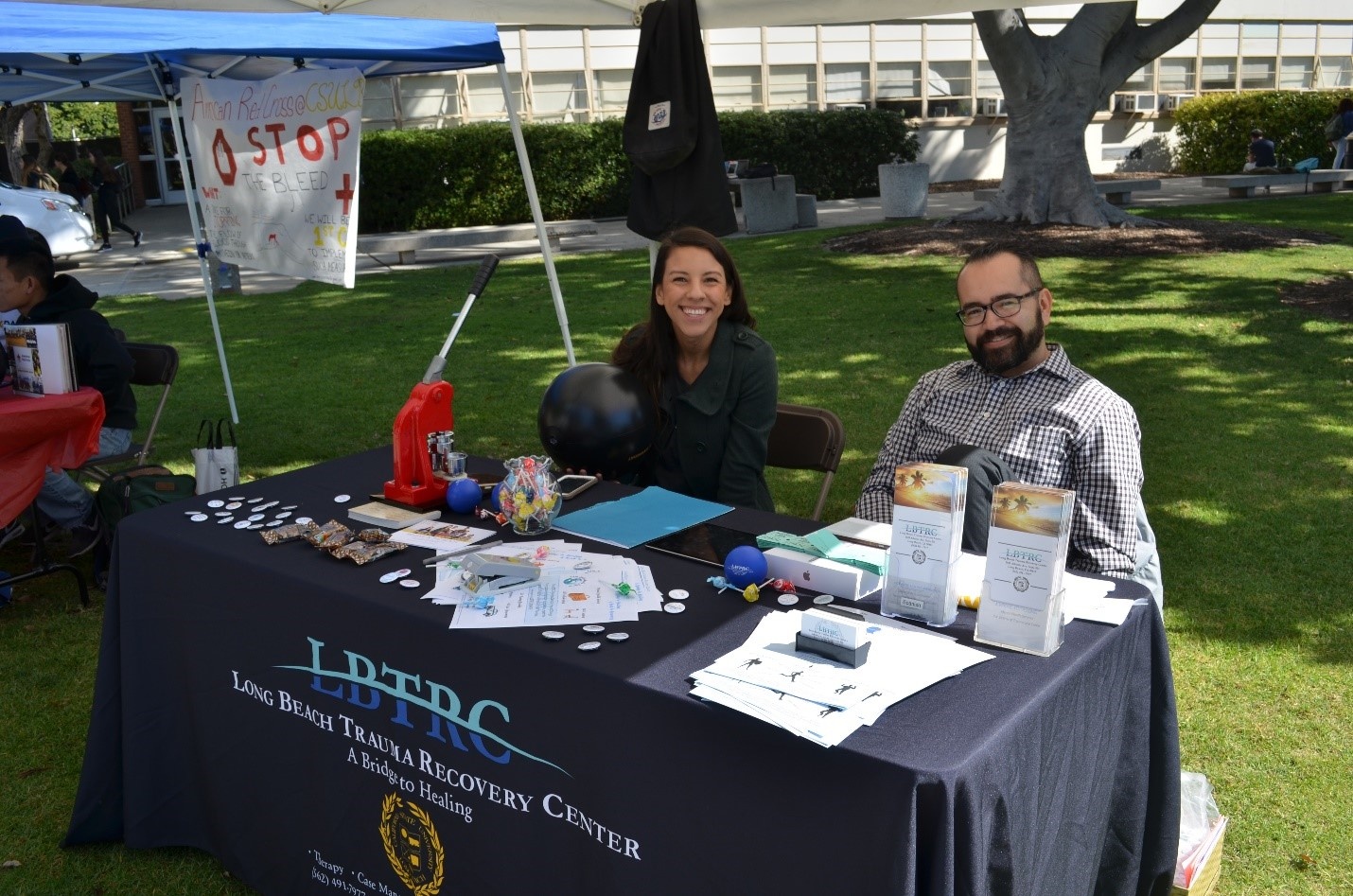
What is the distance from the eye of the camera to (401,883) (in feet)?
7.91

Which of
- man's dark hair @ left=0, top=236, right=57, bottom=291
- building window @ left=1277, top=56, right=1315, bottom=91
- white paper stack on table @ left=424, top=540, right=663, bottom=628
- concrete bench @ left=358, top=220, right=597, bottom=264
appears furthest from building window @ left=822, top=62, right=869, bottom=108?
white paper stack on table @ left=424, top=540, right=663, bottom=628

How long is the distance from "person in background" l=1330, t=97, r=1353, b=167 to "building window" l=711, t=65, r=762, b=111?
36.3 feet

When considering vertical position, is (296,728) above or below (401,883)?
above

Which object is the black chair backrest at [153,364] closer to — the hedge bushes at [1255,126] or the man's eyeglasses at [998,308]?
the man's eyeglasses at [998,308]

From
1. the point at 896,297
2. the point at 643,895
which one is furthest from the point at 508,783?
the point at 896,297

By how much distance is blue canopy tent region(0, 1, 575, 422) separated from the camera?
198 inches

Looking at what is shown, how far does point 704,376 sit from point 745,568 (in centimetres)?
125

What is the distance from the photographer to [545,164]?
1862 centimetres

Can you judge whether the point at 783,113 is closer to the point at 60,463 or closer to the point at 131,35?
the point at 131,35

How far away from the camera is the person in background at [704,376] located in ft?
11.0

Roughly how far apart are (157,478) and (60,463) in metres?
0.44

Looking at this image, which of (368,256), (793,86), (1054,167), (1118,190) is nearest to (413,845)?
(1054,167)

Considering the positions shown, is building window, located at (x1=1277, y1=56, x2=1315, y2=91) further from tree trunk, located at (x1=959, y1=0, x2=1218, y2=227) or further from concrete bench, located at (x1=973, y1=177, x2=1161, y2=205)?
tree trunk, located at (x1=959, y1=0, x2=1218, y2=227)

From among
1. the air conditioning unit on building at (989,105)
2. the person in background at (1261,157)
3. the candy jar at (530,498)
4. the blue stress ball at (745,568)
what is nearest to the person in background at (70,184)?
the candy jar at (530,498)
